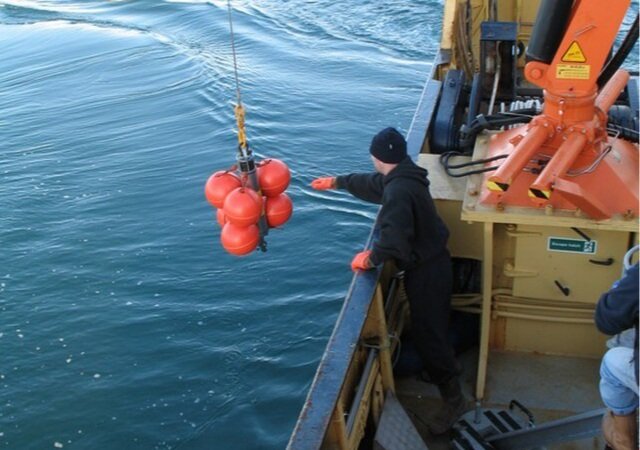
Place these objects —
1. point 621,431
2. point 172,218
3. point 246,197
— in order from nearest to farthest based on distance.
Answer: point 621,431, point 246,197, point 172,218

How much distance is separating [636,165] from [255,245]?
217 cm

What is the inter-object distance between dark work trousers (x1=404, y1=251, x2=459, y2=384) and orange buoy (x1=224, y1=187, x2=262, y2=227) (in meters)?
0.91

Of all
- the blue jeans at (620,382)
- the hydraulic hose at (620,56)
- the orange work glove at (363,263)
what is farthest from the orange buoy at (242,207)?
the hydraulic hose at (620,56)

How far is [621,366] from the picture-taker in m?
3.04

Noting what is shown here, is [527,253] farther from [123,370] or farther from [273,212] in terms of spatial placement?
[123,370]

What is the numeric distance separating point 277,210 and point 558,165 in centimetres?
156

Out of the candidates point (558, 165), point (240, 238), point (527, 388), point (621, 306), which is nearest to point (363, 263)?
point (240, 238)

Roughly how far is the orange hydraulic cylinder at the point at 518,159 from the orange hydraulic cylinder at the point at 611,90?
1.51 feet

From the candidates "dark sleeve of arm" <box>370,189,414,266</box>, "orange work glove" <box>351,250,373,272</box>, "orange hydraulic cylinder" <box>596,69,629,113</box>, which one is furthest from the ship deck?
"orange hydraulic cylinder" <box>596,69,629,113</box>

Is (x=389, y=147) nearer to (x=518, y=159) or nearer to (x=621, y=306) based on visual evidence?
(x=518, y=159)

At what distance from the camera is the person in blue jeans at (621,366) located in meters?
2.79

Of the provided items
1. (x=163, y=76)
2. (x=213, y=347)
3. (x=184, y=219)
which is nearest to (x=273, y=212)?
(x=213, y=347)

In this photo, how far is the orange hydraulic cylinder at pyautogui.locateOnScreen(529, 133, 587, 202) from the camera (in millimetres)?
3764

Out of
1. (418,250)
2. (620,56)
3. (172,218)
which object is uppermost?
(620,56)
